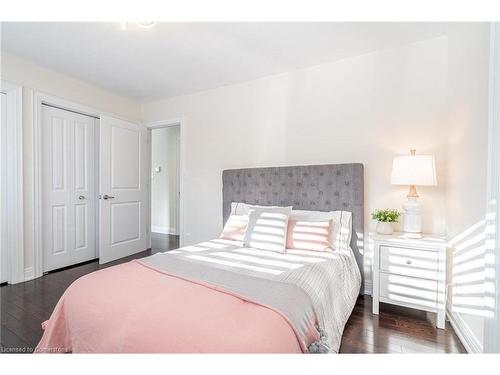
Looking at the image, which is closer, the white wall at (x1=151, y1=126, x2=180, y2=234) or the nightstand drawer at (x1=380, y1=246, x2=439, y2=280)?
the nightstand drawer at (x1=380, y1=246, x2=439, y2=280)

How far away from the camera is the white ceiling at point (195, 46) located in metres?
2.15

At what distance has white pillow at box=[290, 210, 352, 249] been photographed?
235cm

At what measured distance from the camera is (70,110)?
3.20 metres

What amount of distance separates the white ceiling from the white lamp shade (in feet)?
3.70

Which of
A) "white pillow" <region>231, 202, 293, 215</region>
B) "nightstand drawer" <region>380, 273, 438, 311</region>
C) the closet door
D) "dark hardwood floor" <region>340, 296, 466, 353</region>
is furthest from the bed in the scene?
the closet door

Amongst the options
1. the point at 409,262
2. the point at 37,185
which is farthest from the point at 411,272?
the point at 37,185

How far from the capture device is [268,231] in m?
2.25

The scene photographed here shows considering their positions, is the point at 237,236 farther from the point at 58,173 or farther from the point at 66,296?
the point at 58,173

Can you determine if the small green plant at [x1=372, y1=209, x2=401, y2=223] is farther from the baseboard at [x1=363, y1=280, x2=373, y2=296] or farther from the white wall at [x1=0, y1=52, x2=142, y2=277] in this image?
the white wall at [x1=0, y1=52, x2=142, y2=277]

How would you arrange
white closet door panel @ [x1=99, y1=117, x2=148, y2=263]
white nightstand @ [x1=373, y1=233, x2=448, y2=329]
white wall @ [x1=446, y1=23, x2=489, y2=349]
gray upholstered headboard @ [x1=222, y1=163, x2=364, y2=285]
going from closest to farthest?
white wall @ [x1=446, y1=23, x2=489, y2=349], white nightstand @ [x1=373, y1=233, x2=448, y2=329], gray upholstered headboard @ [x1=222, y1=163, x2=364, y2=285], white closet door panel @ [x1=99, y1=117, x2=148, y2=263]

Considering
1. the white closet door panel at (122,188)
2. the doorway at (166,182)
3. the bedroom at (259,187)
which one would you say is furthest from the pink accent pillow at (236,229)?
the doorway at (166,182)

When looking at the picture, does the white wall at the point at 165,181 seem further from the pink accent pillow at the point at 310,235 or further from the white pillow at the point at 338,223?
the pink accent pillow at the point at 310,235
